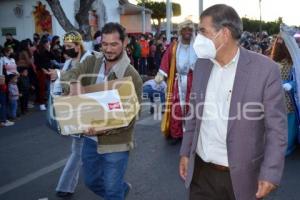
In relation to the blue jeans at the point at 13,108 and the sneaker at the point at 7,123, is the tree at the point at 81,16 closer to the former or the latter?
the blue jeans at the point at 13,108

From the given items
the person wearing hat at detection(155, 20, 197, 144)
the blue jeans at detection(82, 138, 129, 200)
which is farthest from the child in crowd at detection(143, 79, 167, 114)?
the blue jeans at detection(82, 138, 129, 200)

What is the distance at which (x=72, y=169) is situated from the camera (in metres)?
4.78

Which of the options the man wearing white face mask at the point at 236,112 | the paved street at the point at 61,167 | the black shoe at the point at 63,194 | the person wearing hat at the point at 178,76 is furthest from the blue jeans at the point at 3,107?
the man wearing white face mask at the point at 236,112

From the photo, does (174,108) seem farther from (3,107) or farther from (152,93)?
(3,107)

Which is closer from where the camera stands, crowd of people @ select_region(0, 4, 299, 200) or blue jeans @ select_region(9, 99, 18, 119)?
crowd of people @ select_region(0, 4, 299, 200)

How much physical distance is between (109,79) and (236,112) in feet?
4.11

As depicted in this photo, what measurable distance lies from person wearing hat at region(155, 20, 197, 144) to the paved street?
315mm

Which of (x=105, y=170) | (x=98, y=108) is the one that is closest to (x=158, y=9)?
(x=105, y=170)

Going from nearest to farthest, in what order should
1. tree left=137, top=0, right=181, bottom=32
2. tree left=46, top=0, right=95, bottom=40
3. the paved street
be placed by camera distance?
the paved street, tree left=46, top=0, right=95, bottom=40, tree left=137, top=0, right=181, bottom=32

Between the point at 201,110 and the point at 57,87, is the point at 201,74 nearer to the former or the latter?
the point at 201,110

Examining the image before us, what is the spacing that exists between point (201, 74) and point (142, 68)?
15.9 metres

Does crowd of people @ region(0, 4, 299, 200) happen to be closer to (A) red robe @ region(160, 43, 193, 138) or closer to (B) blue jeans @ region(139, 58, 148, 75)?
(A) red robe @ region(160, 43, 193, 138)

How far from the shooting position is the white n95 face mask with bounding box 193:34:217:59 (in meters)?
2.79

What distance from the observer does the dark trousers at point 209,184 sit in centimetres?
296
